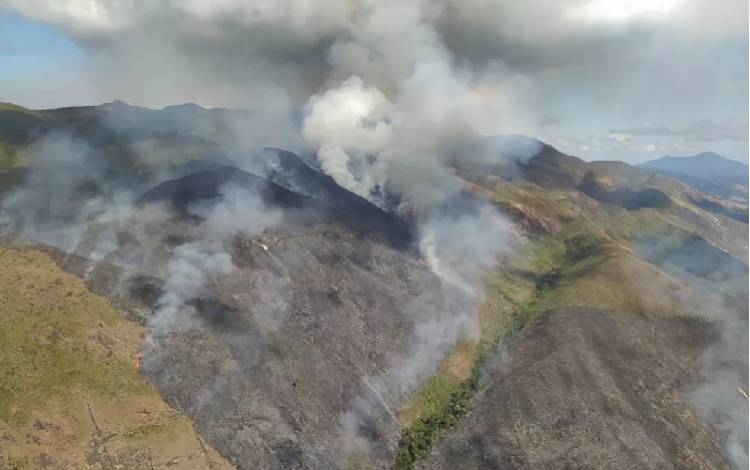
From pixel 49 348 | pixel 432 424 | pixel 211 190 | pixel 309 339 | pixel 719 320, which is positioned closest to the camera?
pixel 49 348

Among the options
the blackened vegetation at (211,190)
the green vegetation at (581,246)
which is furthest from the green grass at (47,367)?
the green vegetation at (581,246)

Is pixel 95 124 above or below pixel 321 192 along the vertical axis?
above

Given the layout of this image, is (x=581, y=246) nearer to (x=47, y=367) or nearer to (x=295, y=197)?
(x=295, y=197)

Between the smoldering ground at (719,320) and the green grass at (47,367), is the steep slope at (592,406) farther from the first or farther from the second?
the green grass at (47,367)

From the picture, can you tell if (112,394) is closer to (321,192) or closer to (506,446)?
(506,446)

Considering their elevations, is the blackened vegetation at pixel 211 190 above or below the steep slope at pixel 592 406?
above

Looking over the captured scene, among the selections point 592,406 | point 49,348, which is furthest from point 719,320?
point 49,348

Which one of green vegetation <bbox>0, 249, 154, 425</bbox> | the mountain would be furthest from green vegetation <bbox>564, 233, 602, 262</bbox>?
green vegetation <bbox>0, 249, 154, 425</bbox>

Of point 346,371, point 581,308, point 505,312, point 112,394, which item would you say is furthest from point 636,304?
point 112,394
